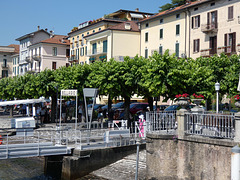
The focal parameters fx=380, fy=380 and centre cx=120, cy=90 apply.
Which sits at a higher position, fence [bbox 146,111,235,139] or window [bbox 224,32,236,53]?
window [bbox 224,32,236,53]

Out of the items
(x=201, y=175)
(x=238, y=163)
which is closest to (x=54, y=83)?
(x=201, y=175)

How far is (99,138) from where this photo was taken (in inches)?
827

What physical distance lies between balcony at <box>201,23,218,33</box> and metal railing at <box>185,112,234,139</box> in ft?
98.0

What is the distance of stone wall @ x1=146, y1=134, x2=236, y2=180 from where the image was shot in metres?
13.0

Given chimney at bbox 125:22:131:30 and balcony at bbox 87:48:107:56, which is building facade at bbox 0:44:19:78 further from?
chimney at bbox 125:22:131:30

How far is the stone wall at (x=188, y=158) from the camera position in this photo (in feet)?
42.8

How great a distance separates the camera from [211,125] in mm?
13922

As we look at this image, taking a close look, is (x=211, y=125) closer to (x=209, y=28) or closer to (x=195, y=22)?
(x=209, y=28)

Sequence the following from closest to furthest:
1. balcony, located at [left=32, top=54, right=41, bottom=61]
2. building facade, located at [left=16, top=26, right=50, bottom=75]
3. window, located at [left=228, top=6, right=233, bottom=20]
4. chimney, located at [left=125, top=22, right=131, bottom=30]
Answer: window, located at [left=228, top=6, right=233, bottom=20]
chimney, located at [left=125, top=22, right=131, bottom=30]
balcony, located at [left=32, top=54, right=41, bottom=61]
building facade, located at [left=16, top=26, right=50, bottom=75]

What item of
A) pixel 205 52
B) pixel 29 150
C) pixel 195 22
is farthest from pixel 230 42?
pixel 29 150

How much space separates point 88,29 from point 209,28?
1166 inches

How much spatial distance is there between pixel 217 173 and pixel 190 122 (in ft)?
8.02

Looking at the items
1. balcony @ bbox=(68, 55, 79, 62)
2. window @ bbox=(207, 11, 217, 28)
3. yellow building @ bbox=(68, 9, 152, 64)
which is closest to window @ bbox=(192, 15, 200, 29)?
window @ bbox=(207, 11, 217, 28)

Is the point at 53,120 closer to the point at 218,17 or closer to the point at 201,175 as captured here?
the point at 218,17
